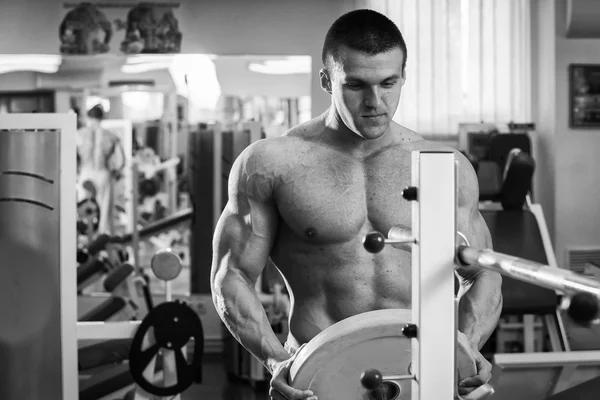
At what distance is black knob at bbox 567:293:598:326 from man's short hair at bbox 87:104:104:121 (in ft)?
17.4

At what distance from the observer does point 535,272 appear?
915mm

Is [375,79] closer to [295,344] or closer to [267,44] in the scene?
[295,344]

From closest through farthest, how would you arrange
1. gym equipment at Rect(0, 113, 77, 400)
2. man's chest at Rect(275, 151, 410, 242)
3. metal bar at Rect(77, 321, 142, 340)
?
man's chest at Rect(275, 151, 410, 242)
gym equipment at Rect(0, 113, 77, 400)
metal bar at Rect(77, 321, 142, 340)

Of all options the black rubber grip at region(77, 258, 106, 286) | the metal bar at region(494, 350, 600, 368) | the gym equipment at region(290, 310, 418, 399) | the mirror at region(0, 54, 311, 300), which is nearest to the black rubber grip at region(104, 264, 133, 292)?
the black rubber grip at region(77, 258, 106, 286)

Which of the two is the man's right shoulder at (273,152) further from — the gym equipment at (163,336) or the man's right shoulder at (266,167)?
the gym equipment at (163,336)

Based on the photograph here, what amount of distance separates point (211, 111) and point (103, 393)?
7.63ft

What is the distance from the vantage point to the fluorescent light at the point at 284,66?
6.01m

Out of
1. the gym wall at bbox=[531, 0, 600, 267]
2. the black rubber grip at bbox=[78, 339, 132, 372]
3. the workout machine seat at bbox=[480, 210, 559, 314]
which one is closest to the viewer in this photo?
the black rubber grip at bbox=[78, 339, 132, 372]

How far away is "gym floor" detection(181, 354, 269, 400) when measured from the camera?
485 centimetres

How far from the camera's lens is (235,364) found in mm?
5293

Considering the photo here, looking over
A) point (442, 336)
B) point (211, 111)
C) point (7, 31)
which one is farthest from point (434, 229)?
point (7, 31)

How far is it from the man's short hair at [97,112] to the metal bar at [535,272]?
4.98 m

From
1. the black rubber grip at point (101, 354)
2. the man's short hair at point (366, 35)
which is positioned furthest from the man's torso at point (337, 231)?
the black rubber grip at point (101, 354)

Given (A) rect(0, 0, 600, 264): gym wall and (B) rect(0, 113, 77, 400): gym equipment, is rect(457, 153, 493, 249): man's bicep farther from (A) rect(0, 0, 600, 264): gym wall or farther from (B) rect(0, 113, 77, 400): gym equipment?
(A) rect(0, 0, 600, 264): gym wall
